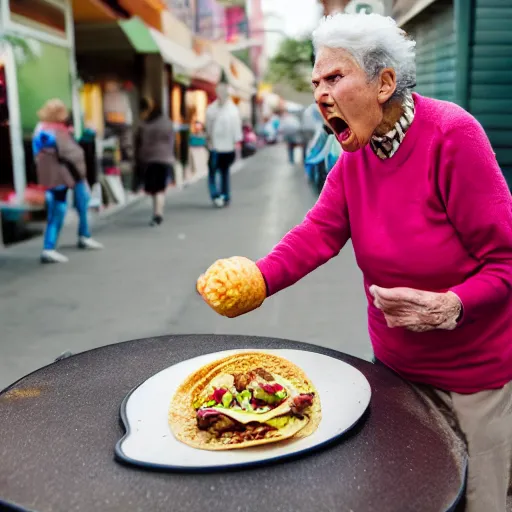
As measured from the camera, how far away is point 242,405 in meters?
1.57

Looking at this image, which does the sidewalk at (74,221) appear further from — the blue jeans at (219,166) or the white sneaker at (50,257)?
the blue jeans at (219,166)

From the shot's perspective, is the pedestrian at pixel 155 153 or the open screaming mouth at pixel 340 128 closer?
the open screaming mouth at pixel 340 128

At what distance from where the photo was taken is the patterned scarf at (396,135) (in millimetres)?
1859

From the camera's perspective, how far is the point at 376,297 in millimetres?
1729

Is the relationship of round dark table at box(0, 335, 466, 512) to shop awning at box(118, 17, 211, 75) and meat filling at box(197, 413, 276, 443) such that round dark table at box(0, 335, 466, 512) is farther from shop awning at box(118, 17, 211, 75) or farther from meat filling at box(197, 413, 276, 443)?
shop awning at box(118, 17, 211, 75)

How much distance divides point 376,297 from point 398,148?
0.44 meters

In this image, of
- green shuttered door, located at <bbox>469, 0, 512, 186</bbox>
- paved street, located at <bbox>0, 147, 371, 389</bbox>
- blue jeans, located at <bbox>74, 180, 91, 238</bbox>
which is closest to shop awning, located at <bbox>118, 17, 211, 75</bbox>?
paved street, located at <bbox>0, 147, 371, 389</bbox>

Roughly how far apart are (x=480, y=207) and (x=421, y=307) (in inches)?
12.6

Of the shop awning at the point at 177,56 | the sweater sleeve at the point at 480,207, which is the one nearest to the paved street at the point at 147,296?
the sweater sleeve at the point at 480,207

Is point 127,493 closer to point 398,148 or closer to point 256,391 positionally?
point 256,391

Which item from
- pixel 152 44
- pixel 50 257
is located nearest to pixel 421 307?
pixel 50 257

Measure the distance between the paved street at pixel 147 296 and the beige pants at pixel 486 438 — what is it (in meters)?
2.56

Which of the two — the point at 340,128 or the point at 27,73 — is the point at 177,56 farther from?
the point at 340,128

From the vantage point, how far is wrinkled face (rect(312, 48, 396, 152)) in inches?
69.0
